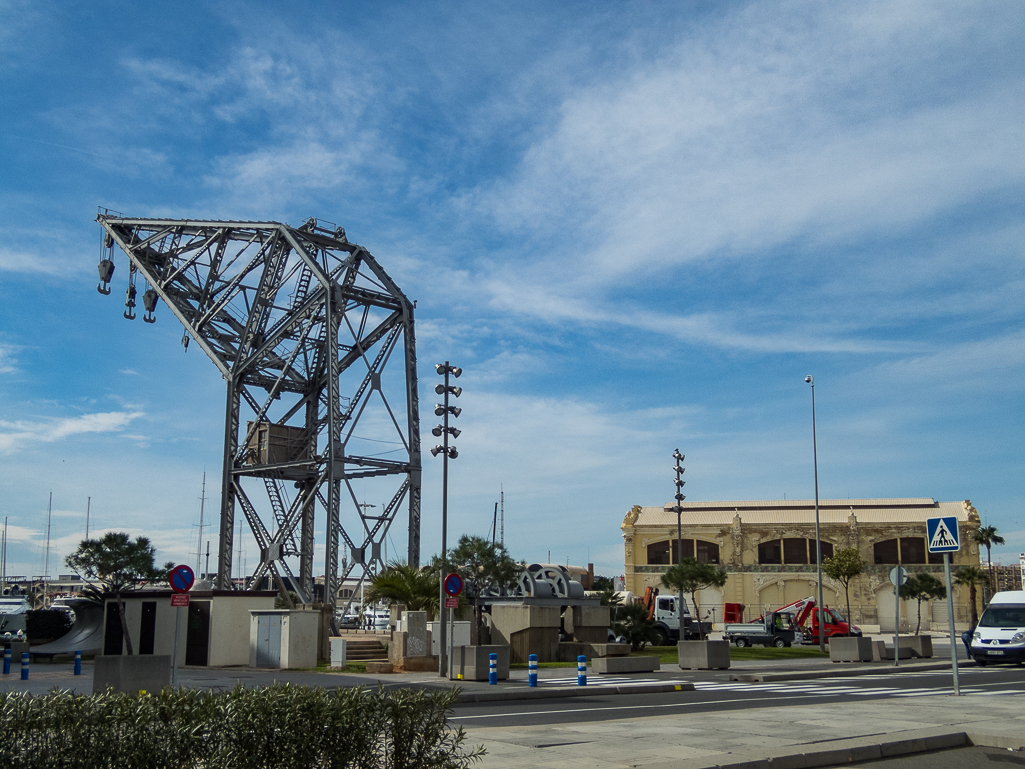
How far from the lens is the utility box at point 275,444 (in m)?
45.7

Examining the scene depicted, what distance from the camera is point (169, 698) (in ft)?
23.2

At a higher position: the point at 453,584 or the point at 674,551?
the point at 674,551

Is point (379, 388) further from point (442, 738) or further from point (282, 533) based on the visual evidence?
point (442, 738)

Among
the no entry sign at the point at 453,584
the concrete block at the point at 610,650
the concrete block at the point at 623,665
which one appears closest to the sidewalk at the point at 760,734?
the no entry sign at the point at 453,584

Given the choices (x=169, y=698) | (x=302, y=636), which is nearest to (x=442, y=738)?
(x=169, y=698)

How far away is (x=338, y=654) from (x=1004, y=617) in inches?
855

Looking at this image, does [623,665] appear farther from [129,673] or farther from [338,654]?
[129,673]

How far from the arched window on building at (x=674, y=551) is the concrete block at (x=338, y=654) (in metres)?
61.1

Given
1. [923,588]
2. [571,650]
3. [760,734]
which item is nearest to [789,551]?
[923,588]

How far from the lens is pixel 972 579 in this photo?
3031 inches

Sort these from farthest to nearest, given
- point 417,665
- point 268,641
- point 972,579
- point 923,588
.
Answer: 1. point 972,579
2. point 923,588
3. point 268,641
4. point 417,665

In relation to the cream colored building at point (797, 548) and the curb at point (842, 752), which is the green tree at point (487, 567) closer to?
the curb at point (842, 752)

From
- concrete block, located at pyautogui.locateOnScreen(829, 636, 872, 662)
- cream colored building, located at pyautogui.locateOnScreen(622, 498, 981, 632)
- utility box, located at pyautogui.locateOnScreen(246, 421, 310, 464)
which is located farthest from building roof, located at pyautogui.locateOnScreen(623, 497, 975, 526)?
concrete block, located at pyautogui.locateOnScreen(829, 636, 872, 662)

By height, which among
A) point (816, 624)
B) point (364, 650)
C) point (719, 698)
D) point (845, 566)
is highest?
point (845, 566)
